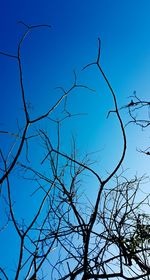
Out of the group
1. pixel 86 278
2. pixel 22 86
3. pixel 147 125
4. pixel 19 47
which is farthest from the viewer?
pixel 147 125

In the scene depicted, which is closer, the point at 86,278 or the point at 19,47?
the point at 86,278

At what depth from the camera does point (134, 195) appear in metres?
2.92

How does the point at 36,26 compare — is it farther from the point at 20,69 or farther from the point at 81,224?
the point at 81,224

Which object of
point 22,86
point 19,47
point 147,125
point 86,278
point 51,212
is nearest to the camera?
point 86,278

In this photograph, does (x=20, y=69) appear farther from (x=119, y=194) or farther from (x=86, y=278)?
(x=119, y=194)

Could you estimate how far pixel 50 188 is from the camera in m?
2.40

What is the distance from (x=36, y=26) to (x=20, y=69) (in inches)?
23.2

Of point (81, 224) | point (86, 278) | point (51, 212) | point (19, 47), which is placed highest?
point (19, 47)

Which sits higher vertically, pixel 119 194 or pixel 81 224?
pixel 119 194

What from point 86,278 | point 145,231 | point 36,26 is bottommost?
point 86,278

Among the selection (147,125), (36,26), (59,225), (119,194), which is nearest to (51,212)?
(59,225)

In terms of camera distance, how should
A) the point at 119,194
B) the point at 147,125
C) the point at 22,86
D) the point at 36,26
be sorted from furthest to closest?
1. the point at 147,125
2. the point at 119,194
3. the point at 36,26
4. the point at 22,86

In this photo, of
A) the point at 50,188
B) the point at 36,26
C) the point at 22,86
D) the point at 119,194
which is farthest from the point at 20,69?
the point at 119,194

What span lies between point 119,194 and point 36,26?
157 cm
